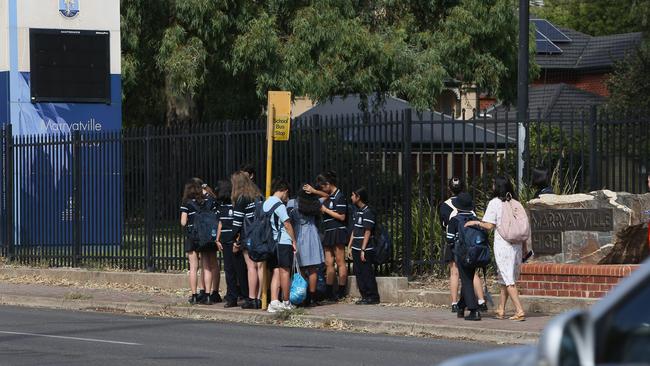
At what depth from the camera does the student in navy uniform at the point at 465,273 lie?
14.4 m

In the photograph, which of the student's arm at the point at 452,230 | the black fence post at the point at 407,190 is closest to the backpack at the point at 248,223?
the black fence post at the point at 407,190

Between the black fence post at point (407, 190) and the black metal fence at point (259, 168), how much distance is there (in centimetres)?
1

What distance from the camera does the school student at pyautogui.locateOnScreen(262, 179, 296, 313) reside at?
625 inches

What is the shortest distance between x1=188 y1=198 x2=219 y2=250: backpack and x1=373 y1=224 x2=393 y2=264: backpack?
2173mm

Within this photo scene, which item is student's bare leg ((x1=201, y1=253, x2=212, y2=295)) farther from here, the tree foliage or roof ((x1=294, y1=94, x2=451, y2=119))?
roof ((x1=294, y1=94, x2=451, y2=119))

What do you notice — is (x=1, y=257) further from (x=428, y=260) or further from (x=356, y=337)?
(x=356, y=337)

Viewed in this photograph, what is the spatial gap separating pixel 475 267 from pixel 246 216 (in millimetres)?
3387

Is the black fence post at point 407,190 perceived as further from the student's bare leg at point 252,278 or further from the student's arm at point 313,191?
the student's bare leg at point 252,278

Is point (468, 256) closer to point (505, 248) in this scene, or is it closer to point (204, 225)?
point (505, 248)

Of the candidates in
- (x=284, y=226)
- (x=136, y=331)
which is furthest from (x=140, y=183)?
(x=136, y=331)

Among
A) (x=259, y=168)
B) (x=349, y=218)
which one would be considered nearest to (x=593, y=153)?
(x=349, y=218)

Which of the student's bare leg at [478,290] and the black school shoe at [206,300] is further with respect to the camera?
the black school shoe at [206,300]

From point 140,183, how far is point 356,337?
7637 mm

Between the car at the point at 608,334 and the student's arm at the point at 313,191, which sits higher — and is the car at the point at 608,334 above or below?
above
